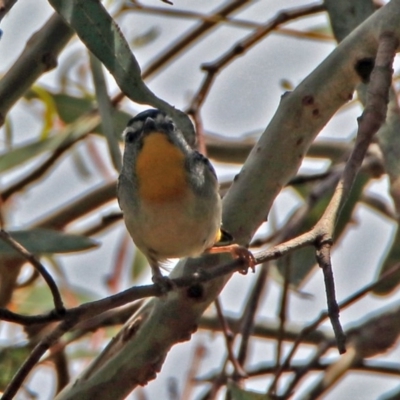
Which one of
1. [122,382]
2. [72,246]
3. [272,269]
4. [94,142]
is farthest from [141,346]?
[94,142]

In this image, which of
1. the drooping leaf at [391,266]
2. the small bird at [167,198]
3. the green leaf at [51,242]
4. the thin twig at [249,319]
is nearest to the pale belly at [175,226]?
the small bird at [167,198]

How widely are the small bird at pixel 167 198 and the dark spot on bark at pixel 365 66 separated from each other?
537 mm

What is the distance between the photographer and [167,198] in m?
2.50

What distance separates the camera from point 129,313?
3.25m

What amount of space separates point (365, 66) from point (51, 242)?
3.30ft

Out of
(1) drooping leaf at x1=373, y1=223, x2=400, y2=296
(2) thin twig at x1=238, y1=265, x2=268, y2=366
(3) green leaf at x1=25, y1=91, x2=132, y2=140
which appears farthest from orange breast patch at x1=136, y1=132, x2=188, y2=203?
(3) green leaf at x1=25, y1=91, x2=132, y2=140

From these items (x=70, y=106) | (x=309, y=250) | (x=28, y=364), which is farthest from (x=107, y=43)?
(x=70, y=106)

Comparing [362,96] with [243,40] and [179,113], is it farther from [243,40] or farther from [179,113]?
[243,40]

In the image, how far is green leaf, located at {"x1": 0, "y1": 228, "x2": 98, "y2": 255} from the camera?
8.18ft

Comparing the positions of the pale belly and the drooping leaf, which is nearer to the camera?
the pale belly

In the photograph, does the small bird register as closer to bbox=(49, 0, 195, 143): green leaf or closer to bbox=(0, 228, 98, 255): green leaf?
bbox=(0, 228, 98, 255): green leaf

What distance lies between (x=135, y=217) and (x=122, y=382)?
508 millimetres

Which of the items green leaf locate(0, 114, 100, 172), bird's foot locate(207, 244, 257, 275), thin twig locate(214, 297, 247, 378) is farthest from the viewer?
green leaf locate(0, 114, 100, 172)

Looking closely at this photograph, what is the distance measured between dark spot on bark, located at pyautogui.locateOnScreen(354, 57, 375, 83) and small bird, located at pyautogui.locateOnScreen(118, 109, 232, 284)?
0.54 m
